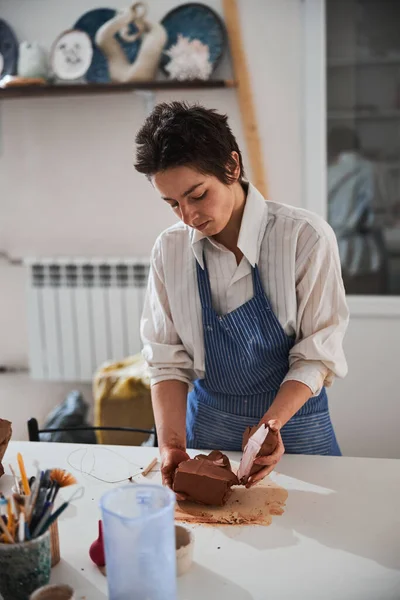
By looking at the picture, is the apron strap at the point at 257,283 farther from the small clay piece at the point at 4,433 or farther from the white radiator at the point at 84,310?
the white radiator at the point at 84,310

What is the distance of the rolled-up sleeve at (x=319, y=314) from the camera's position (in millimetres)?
1545

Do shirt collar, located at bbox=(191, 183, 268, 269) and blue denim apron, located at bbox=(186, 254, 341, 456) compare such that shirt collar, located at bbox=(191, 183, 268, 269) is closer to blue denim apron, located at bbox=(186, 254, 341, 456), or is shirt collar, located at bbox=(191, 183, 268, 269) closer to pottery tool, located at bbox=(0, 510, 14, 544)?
blue denim apron, located at bbox=(186, 254, 341, 456)

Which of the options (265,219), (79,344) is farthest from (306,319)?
(79,344)

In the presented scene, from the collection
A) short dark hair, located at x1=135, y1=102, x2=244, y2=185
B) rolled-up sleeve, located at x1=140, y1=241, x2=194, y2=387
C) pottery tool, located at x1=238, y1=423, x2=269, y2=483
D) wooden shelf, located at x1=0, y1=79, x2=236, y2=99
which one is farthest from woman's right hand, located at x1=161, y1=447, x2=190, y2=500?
wooden shelf, located at x1=0, y1=79, x2=236, y2=99

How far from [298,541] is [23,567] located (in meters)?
0.49

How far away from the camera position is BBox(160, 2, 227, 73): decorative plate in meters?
2.86

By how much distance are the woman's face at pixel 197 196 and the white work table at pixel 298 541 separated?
57 cm

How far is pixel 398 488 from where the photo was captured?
1.39 m

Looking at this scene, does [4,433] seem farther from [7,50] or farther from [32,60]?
[7,50]

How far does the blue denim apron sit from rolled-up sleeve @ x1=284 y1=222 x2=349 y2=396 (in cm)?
7

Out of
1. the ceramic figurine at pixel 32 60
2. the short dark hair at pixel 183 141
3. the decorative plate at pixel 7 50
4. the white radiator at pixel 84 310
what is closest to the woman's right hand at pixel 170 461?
the short dark hair at pixel 183 141

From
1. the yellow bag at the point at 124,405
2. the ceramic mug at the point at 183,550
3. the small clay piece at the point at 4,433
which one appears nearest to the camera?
the ceramic mug at the point at 183,550

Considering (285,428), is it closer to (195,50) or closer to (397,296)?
(397,296)

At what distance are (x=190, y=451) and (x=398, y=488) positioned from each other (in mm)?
501
